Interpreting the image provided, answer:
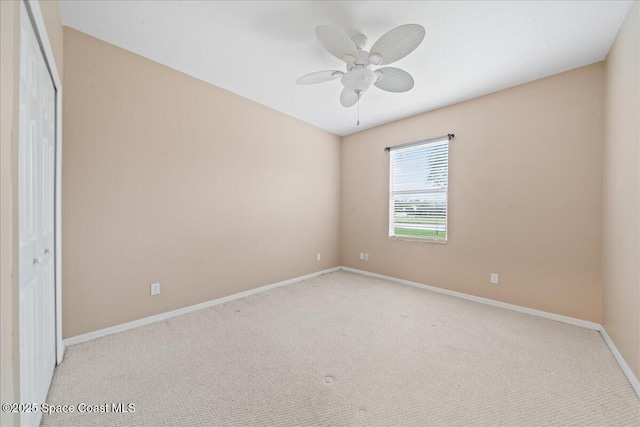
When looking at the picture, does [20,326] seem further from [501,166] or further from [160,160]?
[501,166]

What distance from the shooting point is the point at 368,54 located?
72.3 inches

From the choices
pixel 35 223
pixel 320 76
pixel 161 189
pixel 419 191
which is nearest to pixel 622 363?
pixel 419 191

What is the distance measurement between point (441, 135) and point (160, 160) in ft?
11.1

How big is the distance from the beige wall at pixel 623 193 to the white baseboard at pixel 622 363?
41mm

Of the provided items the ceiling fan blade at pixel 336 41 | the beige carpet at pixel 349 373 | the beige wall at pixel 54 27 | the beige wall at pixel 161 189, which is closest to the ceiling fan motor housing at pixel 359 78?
the ceiling fan blade at pixel 336 41

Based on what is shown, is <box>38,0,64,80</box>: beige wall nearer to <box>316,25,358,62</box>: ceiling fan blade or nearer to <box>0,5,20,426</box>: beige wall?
<box>0,5,20,426</box>: beige wall

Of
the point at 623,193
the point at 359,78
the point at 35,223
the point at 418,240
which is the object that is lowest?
the point at 418,240

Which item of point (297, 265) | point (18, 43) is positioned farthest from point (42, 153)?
point (297, 265)

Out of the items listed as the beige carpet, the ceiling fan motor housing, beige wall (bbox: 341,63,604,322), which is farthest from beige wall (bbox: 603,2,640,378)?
the ceiling fan motor housing

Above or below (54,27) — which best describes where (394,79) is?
below

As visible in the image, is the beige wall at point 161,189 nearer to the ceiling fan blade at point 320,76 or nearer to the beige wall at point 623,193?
the ceiling fan blade at point 320,76

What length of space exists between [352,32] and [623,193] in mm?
2392

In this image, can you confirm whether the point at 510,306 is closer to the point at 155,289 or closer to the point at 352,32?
the point at 352,32

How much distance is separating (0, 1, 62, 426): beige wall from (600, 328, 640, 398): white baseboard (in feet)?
10.1
